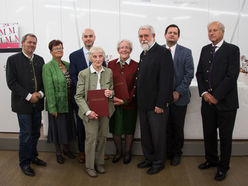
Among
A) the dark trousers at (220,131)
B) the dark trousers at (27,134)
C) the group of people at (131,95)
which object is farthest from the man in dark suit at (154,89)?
the dark trousers at (27,134)

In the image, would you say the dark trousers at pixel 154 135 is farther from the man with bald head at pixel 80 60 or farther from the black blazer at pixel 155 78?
the man with bald head at pixel 80 60

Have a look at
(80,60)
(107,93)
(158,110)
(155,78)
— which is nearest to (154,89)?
(155,78)

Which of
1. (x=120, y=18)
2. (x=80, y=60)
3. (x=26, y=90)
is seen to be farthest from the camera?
(x=120, y=18)

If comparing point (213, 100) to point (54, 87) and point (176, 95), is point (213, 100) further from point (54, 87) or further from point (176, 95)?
point (54, 87)

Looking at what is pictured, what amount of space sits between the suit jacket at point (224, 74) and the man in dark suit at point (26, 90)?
6.14 feet

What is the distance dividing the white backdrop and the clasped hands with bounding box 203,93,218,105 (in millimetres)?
2683

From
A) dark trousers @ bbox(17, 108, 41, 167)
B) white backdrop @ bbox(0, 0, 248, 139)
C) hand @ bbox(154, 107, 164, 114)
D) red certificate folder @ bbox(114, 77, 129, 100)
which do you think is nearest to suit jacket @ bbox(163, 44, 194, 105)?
hand @ bbox(154, 107, 164, 114)

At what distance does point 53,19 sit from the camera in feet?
16.5

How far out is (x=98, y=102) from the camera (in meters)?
2.33

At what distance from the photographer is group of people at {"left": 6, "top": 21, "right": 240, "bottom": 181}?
2305 millimetres

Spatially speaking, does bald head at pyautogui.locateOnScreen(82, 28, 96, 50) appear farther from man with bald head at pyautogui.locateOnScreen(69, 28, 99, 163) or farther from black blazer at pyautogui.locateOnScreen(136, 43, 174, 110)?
black blazer at pyautogui.locateOnScreen(136, 43, 174, 110)

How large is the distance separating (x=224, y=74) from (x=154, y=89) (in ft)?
2.35

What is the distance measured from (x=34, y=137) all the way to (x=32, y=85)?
64 centimetres

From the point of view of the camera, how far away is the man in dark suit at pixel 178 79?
2.54 metres
